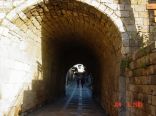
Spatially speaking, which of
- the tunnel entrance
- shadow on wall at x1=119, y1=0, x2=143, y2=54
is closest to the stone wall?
shadow on wall at x1=119, y1=0, x2=143, y2=54

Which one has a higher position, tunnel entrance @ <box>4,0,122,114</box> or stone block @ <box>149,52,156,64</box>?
tunnel entrance @ <box>4,0,122,114</box>

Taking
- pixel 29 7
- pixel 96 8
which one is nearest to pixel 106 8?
pixel 96 8

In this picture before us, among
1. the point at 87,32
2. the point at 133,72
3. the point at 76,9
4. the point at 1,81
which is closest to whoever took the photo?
the point at 133,72

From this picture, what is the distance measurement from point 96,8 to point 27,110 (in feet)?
Answer: 13.6

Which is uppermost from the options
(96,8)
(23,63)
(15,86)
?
(96,8)

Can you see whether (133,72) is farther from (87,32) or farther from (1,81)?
(87,32)

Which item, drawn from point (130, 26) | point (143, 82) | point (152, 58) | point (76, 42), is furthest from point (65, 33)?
point (152, 58)

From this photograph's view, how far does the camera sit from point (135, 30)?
8172 millimetres

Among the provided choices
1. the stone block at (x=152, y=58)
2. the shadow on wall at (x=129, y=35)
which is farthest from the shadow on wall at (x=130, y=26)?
the stone block at (x=152, y=58)

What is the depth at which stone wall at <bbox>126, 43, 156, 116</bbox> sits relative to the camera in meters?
5.29

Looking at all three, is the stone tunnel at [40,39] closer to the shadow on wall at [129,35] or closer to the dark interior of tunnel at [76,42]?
the dark interior of tunnel at [76,42]

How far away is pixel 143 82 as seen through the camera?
19.5 feet

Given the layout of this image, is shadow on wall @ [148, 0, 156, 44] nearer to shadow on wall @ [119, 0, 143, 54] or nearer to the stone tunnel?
shadow on wall @ [119, 0, 143, 54]

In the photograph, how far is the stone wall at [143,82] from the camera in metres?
5.29
